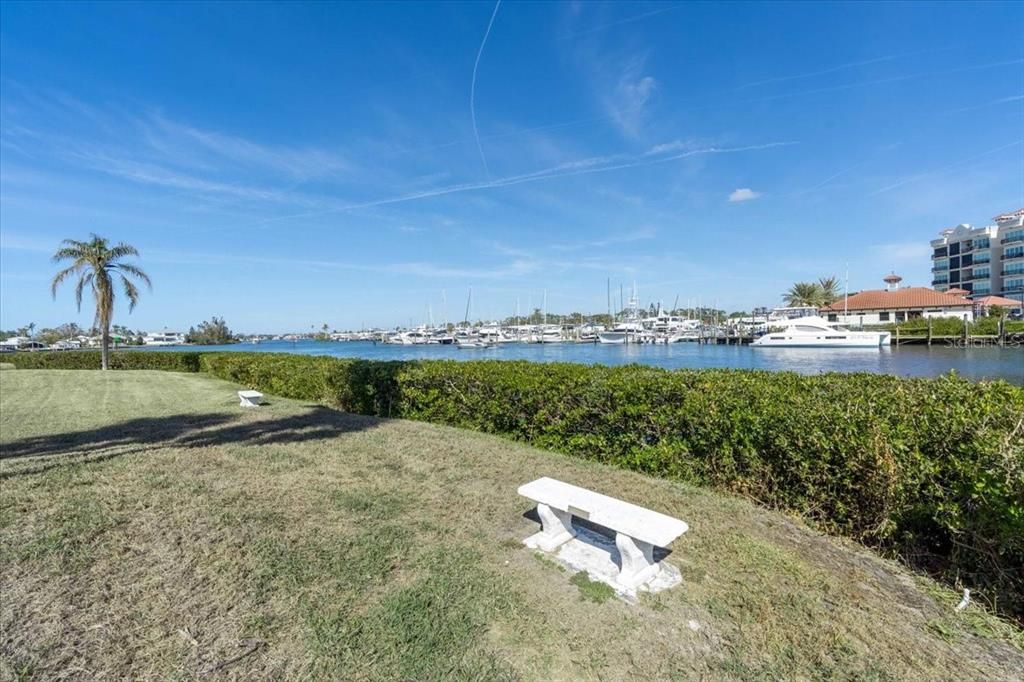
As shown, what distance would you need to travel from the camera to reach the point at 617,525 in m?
2.83

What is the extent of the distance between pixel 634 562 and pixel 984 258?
296 feet

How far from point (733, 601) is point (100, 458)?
6.88 metres

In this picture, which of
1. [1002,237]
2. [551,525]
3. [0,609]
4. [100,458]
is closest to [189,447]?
[100,458]

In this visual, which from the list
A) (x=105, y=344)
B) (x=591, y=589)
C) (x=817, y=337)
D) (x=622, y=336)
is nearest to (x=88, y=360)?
(x=105, y=344)

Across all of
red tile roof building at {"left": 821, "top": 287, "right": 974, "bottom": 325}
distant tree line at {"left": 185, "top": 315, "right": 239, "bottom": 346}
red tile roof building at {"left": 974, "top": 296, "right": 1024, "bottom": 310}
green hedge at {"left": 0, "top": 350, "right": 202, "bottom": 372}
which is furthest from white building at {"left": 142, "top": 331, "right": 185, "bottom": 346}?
red tile roof building at {"left": 974, "top": 296, "right": 1024, "bottom": 310}

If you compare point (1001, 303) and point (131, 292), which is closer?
point (131, 292)

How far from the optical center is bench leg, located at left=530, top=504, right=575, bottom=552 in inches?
131

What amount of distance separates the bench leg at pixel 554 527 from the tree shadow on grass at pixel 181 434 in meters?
4.42

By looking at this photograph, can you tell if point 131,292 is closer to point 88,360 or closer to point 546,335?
point 88,360

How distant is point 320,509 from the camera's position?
13.1 feet

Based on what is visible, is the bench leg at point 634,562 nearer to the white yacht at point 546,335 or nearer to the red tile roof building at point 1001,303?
the red tile roof building at point 1001,303

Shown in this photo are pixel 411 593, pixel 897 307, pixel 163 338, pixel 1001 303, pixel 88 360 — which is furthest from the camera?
pixel 163 338

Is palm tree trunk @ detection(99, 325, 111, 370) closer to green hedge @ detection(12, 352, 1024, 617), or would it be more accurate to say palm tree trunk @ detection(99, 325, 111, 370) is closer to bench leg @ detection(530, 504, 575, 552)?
green hedge @ detection(12, 352, 1024, 617)

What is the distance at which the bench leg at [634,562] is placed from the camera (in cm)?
279
